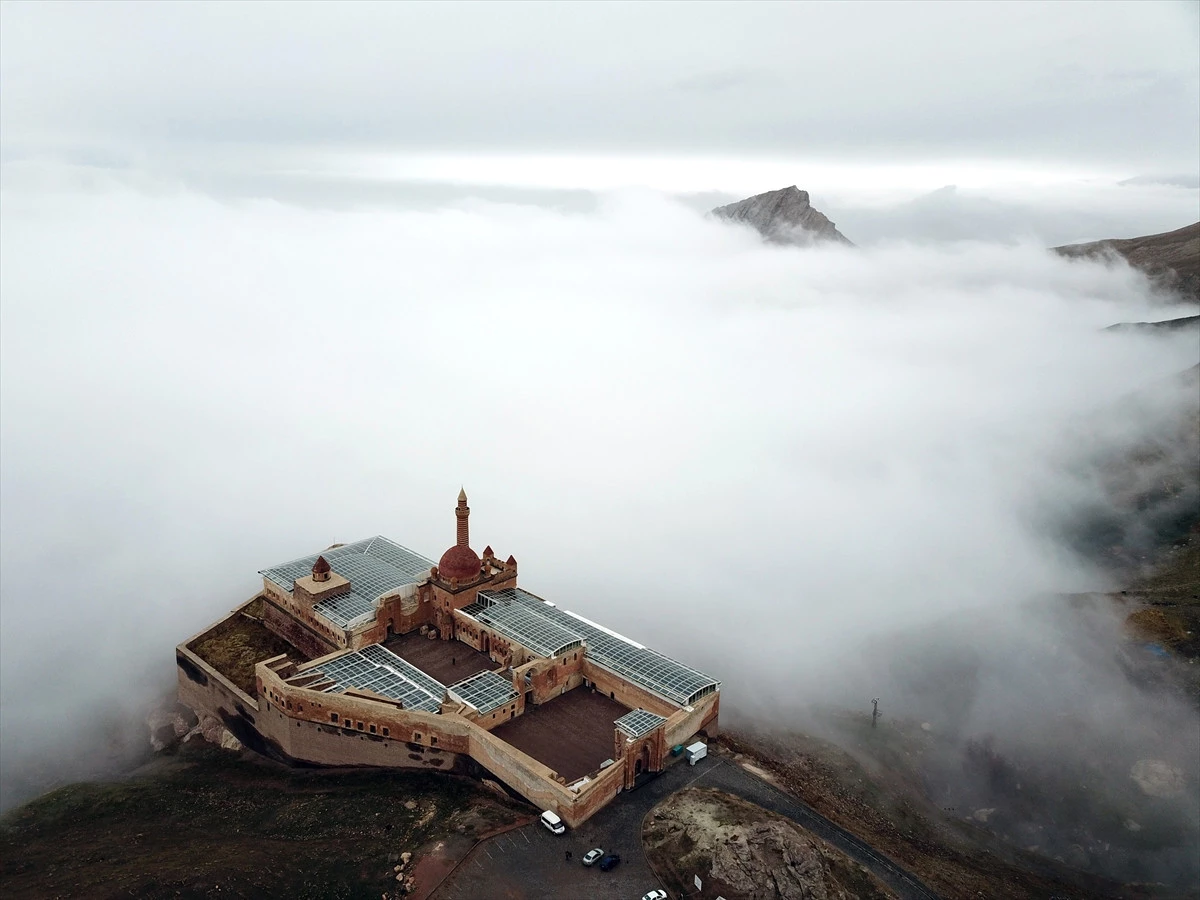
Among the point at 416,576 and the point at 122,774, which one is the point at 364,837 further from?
the point at 122,774

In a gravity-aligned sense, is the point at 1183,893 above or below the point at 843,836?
below

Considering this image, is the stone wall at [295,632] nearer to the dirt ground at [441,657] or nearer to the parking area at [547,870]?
the dirt ground at [441,657]

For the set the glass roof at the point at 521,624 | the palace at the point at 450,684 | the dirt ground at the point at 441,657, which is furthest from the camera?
the dirt ground at the point at 441,657

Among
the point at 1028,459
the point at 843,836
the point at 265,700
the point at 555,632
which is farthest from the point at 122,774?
the point at 1028,459

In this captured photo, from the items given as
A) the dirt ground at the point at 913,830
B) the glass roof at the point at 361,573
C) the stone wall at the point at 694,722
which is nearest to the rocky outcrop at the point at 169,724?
the glass roof at the point at 361,573

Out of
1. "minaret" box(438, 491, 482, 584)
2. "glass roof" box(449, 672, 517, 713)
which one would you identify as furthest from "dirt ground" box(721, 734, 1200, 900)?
"minaret" box(438, 491, 482, 584)
